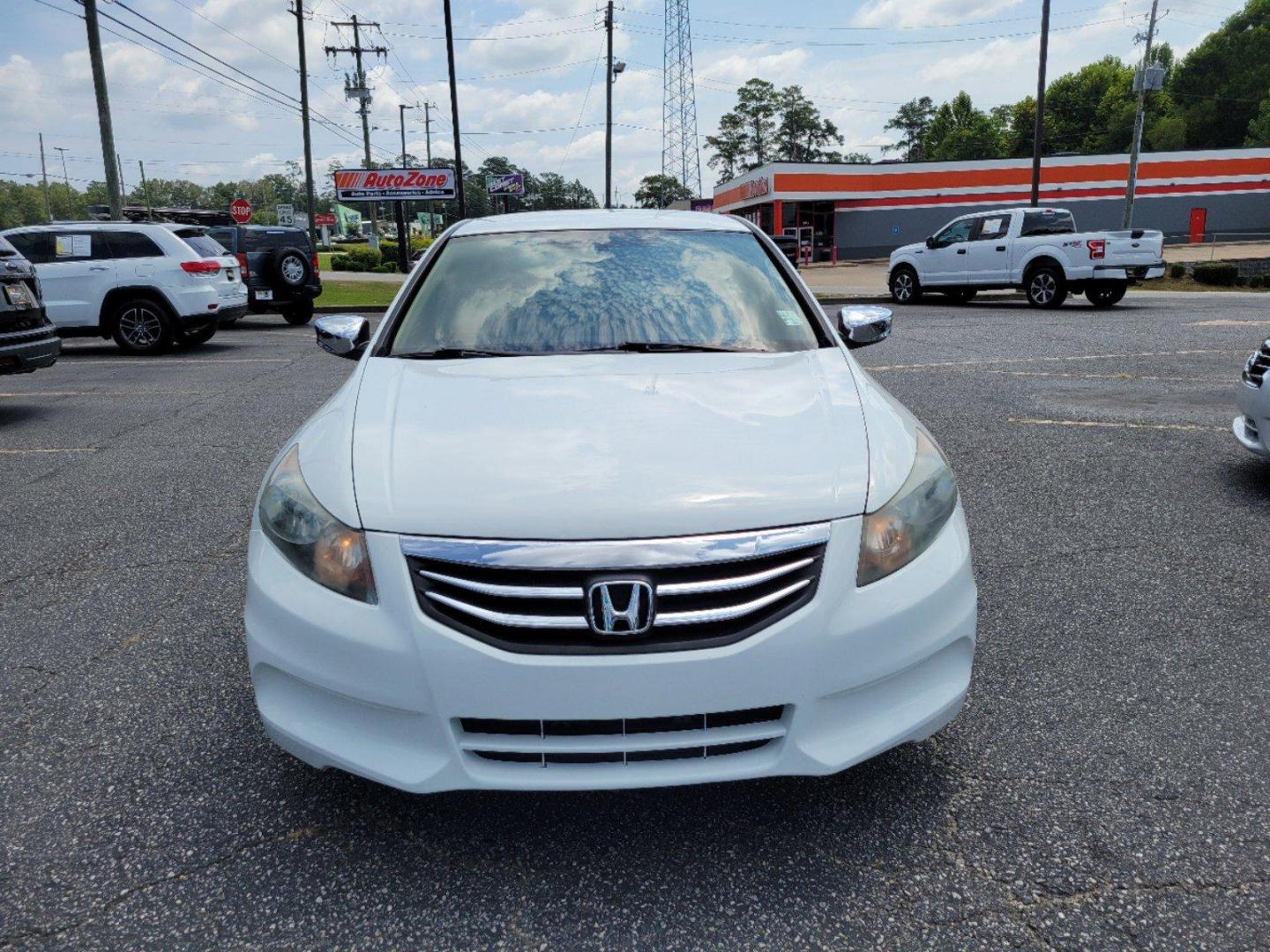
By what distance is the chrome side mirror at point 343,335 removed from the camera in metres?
3.80

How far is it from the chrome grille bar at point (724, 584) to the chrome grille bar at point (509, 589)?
189 mm

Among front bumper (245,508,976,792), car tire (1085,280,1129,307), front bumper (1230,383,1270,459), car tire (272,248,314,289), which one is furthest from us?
car tire (1085,280,1129,307)

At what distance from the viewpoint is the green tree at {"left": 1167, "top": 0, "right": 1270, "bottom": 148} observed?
271ft

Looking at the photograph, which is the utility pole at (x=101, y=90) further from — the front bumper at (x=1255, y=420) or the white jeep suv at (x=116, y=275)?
the front bumper at (x=1255, y=420)

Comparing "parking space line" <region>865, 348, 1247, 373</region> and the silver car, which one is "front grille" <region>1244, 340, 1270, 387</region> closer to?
the silver car

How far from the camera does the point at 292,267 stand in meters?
17.0

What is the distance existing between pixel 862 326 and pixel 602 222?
44.8 inches

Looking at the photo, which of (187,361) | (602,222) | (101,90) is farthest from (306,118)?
(602,222)

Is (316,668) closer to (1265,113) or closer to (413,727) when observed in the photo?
(413,727)

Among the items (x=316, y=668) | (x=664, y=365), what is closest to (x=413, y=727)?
(x=316, y=668)

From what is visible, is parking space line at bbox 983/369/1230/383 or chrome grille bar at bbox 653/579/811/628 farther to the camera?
parking space line at bbox 983/369/1230/383

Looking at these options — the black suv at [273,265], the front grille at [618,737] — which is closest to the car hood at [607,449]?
the front grille at [618,737]

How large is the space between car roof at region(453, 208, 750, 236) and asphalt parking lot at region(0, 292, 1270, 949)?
1.87m

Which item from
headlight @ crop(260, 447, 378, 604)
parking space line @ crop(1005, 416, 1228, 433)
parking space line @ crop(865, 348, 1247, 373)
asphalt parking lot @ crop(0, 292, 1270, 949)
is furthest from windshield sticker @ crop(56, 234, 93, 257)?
headlight @ crop(260, 447, 378, 604)
